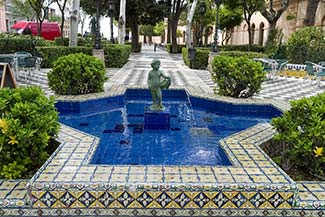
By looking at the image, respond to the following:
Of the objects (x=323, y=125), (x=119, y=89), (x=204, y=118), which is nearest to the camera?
(x=323, y=125)

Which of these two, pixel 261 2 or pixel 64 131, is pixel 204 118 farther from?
pixel 261 2

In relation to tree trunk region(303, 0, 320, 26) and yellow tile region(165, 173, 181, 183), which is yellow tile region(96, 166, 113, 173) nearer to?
yellow tile region(165, 173, 181, 183)

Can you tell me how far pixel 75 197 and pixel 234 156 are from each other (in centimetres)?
188

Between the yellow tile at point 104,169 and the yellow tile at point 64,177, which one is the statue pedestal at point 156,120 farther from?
the yellow tile at point 64,177

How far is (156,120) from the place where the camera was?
567cm

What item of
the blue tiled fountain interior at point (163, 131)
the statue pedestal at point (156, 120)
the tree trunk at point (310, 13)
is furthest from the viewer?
the tree trunk at point (310, 13)

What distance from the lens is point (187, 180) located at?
286cm

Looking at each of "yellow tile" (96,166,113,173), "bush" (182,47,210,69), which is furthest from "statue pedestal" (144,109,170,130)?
"bush" (182,47,210,69)

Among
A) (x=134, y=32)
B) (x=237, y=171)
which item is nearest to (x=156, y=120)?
(x=237, y=171)

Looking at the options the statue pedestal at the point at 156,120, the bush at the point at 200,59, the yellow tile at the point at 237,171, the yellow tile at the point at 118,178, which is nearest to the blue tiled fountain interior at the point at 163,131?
the statue pedestal at the point at 156,120

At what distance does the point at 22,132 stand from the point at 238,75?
5.24 metres

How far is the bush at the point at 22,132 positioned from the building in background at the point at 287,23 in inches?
829

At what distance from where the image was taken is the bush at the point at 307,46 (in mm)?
13054

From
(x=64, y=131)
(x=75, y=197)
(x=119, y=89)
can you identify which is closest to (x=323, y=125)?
(x=75, y=197)
